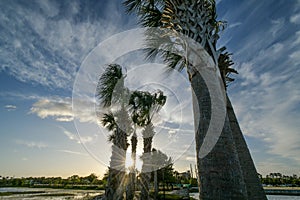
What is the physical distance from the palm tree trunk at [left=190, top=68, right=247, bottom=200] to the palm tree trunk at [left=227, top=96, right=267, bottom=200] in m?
1.90

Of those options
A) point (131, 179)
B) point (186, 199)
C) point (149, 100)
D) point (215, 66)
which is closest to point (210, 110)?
point (215, 66)

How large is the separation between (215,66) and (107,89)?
583 cm

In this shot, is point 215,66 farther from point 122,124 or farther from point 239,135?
point 122,124

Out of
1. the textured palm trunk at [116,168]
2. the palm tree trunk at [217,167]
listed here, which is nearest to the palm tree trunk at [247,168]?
the palm tree trunk at [217,167]

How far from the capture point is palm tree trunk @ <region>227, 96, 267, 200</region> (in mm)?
3434

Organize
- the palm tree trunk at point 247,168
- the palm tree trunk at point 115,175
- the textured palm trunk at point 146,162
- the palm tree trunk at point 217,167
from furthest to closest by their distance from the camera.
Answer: the textured palm trunk at point 146,162
the palm tree trunk at point 115,175
the palm tree trunk at point 247,168
the palm tree trunk at point 217,167

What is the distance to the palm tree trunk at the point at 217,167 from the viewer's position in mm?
1892

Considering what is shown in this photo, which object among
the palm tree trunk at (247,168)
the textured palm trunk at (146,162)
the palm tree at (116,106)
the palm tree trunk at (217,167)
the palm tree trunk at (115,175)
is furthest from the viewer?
the textured palm trunk at (146,162)

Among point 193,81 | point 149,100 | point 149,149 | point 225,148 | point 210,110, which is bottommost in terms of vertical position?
point 225,148

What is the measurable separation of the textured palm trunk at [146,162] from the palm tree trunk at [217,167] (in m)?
10.6

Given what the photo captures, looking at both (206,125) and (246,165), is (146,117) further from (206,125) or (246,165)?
(206,125)

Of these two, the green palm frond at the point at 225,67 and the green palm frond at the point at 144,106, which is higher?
the green palm frond at the point at 144,106

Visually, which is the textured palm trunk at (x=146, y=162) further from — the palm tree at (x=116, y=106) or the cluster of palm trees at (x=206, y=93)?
the cluster of palm trees at (x=206, y=93)

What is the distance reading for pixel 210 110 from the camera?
2.35 m
